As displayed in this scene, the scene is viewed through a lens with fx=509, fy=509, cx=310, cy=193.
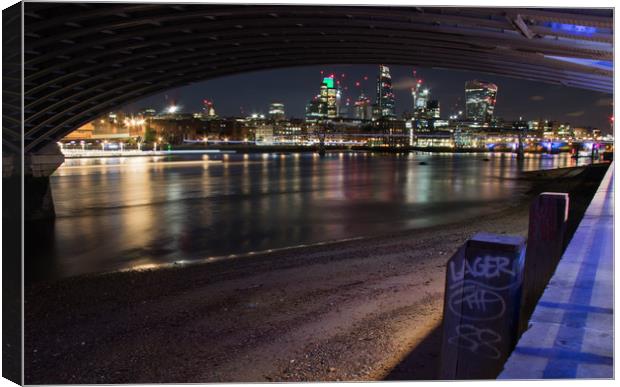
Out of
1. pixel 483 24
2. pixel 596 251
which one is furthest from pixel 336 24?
pixel 596 251

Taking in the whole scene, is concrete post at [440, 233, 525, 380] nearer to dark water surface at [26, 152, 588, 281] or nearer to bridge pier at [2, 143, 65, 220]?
dark water surface at [26, 152, 588, 281]

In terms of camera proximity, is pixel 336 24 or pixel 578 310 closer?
pixel 578 310

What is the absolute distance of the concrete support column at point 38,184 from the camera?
893 inches

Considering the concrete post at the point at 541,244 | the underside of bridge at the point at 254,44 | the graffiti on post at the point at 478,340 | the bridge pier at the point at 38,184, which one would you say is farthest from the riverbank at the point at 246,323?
the bridge pier at the point at 38,184

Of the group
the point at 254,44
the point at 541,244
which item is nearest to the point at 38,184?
the point at 254,44

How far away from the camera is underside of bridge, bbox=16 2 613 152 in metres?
16.2

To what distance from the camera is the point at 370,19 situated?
19.6 metres

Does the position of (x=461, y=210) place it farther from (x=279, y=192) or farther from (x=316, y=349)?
(x=316, y=349)

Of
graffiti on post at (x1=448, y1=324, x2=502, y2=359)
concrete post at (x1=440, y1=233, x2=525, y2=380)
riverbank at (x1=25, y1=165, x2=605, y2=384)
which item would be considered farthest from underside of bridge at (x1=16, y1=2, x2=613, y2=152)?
graffiti on post at (x1=448, y1=324, x2=502, y2=359)

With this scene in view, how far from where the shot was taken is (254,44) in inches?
1035

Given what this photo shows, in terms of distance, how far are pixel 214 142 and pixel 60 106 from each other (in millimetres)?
144429

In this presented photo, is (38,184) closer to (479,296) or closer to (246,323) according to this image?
(246,323)

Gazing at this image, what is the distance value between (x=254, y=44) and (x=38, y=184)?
40.7ft

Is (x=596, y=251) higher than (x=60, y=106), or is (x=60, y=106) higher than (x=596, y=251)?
(x=60, y=106)
